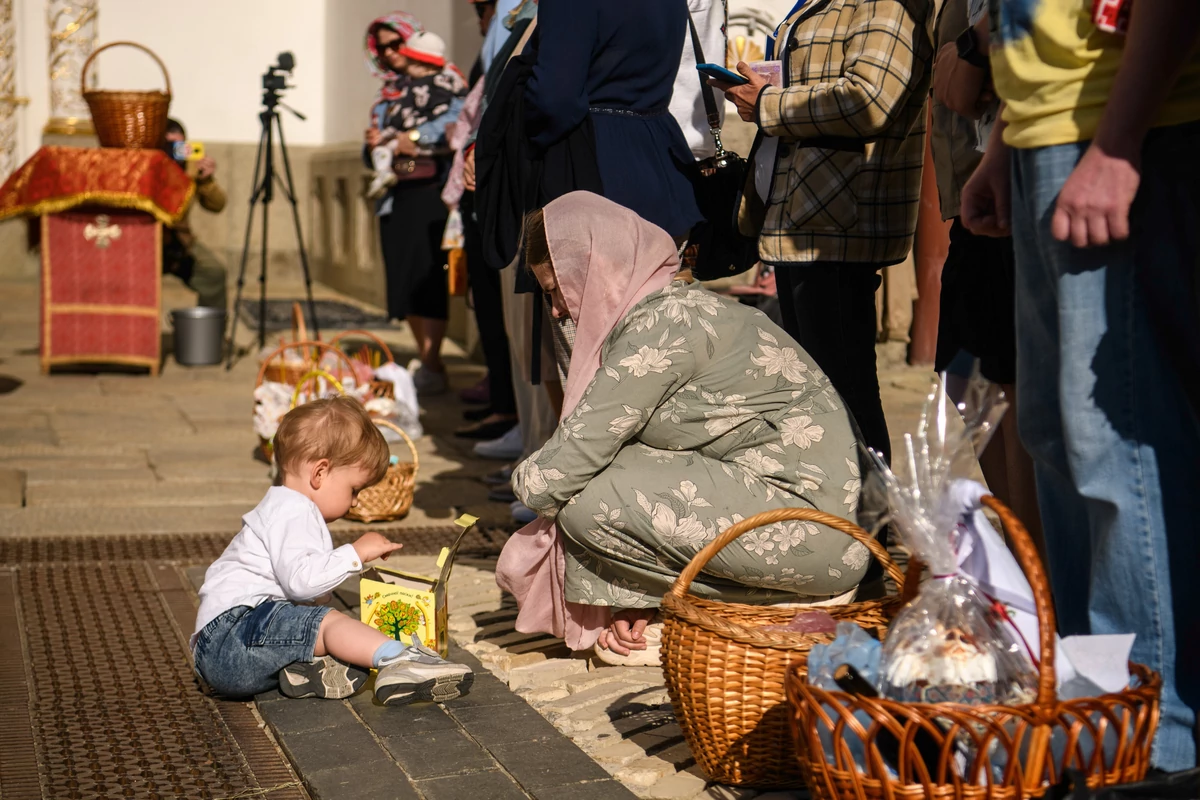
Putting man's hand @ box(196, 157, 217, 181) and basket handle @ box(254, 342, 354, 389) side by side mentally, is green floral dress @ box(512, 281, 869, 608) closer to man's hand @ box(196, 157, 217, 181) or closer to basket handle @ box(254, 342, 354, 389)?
basket handle @ box(254, 342, 354, 389)

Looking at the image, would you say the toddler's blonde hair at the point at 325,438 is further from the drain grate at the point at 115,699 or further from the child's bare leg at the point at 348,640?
the drain grate at the point at 115,699

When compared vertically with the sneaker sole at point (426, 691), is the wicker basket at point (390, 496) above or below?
below

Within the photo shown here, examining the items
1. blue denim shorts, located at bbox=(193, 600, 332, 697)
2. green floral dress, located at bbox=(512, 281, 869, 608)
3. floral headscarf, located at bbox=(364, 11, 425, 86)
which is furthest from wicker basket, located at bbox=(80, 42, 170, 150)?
green floral dress, located at bbox=(512, 281, 869, 608)

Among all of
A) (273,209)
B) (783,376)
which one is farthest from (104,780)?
→ (273,209)

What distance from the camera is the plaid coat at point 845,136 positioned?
3.38 meters

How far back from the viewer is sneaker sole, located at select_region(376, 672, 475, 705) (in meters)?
2.99

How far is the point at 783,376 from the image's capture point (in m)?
3.17

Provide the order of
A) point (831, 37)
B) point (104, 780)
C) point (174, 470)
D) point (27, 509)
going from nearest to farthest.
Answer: point (104, 780), point (831, 37), point (27, 509), point (174, 470)

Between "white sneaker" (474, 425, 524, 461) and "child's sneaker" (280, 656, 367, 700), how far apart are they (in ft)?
9.23

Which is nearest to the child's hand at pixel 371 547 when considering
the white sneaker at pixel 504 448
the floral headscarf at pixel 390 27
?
the white sneaker at pixel 504 448

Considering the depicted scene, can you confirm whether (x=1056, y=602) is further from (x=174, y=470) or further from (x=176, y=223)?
(x=176, y=223)

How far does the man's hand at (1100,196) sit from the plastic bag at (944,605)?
301mm

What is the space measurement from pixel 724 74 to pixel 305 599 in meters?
1.69

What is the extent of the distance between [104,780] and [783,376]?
1.62 meters
